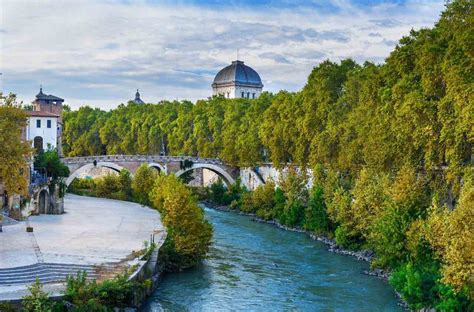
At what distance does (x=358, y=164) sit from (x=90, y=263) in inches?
891

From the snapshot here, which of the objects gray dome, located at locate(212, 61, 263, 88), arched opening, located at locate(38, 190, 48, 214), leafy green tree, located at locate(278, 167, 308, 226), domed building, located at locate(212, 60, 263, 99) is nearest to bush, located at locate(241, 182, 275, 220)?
leafy green tree, located at locate(278, 167, 308, 226)

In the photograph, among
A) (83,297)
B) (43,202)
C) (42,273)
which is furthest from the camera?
(43,202)

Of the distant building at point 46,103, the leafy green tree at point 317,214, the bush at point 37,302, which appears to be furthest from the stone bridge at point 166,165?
the bush at point 37,302

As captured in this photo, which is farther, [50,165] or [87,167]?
[87,167]

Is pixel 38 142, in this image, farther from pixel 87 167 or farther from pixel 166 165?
pixel 166 165

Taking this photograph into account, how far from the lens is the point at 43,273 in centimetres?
2473

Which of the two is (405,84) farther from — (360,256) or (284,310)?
(284,310)

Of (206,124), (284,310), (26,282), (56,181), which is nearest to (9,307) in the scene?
(26,282)

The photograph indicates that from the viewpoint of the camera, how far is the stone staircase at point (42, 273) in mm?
23750

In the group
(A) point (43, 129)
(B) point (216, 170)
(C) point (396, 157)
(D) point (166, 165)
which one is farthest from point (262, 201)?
(A) point (43, 129)

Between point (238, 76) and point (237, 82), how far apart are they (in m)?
1.16

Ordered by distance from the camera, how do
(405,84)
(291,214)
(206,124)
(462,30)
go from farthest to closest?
1. (206,124)
2. (291,214)
3. (405,84)
4. (462,30)

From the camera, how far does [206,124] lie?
257 feet

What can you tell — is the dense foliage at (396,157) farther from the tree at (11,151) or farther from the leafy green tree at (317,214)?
the tree at (11,151)
